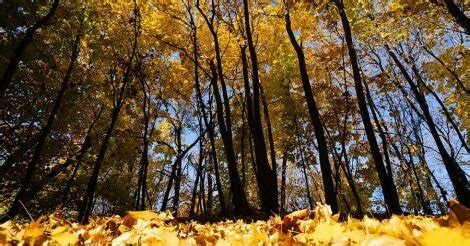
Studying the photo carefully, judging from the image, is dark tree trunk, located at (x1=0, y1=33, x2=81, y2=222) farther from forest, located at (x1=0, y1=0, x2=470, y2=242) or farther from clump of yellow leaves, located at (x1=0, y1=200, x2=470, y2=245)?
clump of yellow leaves, located at (x1=0, y1=200, x2=470, y2=245)

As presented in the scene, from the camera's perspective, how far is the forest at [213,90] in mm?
12930

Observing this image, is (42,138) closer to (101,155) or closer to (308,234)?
(101,155)

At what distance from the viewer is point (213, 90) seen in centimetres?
1617

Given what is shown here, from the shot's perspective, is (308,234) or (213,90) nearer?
(308,234)

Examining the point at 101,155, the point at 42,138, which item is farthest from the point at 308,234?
the point at 101,155

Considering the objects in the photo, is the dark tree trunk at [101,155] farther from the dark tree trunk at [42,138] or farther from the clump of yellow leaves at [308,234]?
the clump of yellow leaves at [308,234]

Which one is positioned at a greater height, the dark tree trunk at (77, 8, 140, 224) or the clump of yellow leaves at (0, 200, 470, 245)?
the dark tree trunk at (77, 8, 140, 224)

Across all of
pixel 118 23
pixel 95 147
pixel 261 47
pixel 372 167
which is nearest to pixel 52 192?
pixel 95 147

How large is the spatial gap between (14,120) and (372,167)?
18448 millimetres

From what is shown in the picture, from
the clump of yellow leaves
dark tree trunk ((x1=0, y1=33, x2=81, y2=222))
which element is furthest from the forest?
the clump of yellow leaves

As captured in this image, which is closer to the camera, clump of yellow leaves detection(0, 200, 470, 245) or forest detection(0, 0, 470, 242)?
clump of yellow leaves detection(0, 200, 470, 245)

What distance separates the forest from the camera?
12930mm

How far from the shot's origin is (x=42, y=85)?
54.3 ft

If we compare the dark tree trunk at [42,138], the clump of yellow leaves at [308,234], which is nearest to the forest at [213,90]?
the dark tree trunk at [42,138]
